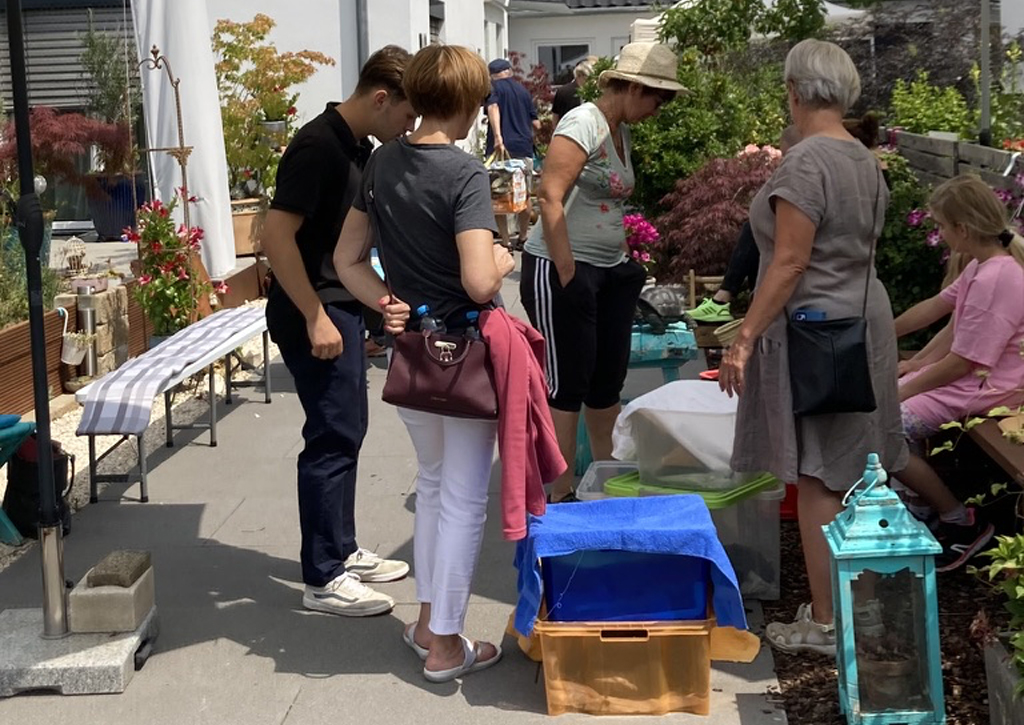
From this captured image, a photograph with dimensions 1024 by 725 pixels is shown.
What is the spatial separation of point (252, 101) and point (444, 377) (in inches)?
358

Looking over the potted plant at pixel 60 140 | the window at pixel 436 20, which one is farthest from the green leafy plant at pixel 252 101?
the window at pixel 436 20

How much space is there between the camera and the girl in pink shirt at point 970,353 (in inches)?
196

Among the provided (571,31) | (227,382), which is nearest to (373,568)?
(227,382)

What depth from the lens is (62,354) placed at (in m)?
8.37

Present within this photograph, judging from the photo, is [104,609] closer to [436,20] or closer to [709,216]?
[709,216]

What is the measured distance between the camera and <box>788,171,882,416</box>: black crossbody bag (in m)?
4.24

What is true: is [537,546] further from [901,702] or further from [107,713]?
[107,713]

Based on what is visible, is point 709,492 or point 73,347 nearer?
point 709,492

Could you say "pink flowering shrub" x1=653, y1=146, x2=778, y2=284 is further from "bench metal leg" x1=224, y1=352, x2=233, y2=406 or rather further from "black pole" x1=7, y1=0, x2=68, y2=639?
"black pole" x1=7, y1=0, x2=68, y2=639

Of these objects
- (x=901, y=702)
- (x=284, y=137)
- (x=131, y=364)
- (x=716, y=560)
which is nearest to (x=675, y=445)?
(x=716, y=560)

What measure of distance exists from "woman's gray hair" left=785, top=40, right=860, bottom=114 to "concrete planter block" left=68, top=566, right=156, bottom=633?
8.28 feet

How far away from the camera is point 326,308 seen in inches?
189

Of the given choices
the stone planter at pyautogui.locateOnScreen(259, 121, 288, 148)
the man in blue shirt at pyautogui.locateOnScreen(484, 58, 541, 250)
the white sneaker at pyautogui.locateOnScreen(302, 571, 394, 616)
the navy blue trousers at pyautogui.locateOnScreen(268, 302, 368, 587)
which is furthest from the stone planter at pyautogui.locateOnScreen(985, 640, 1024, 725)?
the man in blue shirt at pyautogui.locateOnScreen(484, 58, 541, 250)

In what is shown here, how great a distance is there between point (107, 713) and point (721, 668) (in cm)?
180
